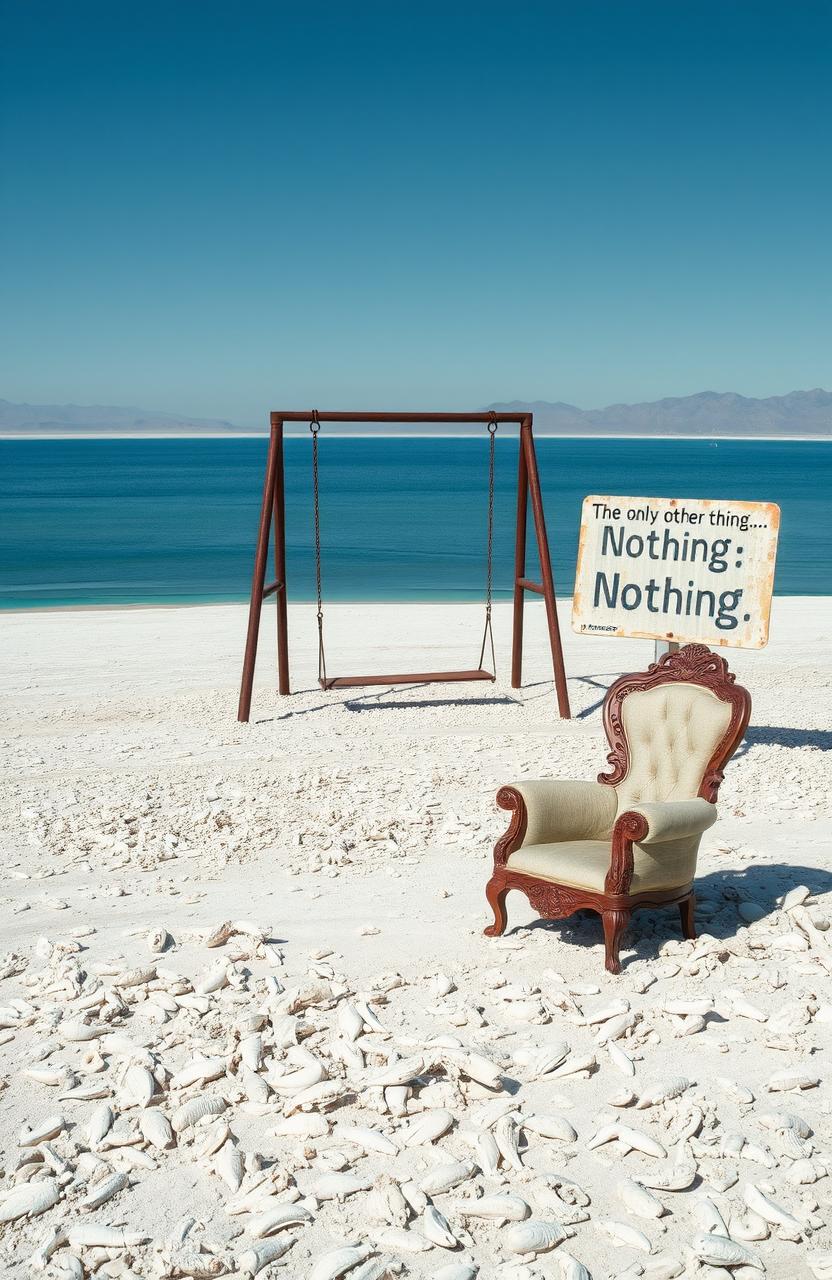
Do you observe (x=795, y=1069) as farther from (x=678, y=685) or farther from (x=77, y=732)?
(x=77, y=732)

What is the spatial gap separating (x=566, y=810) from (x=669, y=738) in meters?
0.61

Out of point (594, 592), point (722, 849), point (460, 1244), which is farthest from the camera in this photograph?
point (594, 592)

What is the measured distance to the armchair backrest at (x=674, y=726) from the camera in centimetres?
487

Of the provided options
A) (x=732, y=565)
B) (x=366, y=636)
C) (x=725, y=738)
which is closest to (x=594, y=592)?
(x=732, y=565)

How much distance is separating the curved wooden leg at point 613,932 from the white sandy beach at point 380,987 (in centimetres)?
9

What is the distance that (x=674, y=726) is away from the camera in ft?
16.6

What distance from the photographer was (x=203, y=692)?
962 centimetres

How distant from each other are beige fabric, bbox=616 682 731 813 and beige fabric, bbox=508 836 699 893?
1.16ft

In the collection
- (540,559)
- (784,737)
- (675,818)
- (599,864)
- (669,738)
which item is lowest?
(784,737)

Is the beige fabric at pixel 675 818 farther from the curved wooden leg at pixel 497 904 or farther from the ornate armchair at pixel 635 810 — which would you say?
the curved wooden leg at pixel 497 904

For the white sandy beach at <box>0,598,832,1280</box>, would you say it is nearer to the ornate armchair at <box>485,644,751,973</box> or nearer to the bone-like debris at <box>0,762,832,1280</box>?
the bone-like debris at <box>0,762,832,1280</box>

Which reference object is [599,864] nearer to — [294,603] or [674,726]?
[674,726]

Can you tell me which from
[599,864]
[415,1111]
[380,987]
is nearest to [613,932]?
[599,864]

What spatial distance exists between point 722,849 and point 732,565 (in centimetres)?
214
